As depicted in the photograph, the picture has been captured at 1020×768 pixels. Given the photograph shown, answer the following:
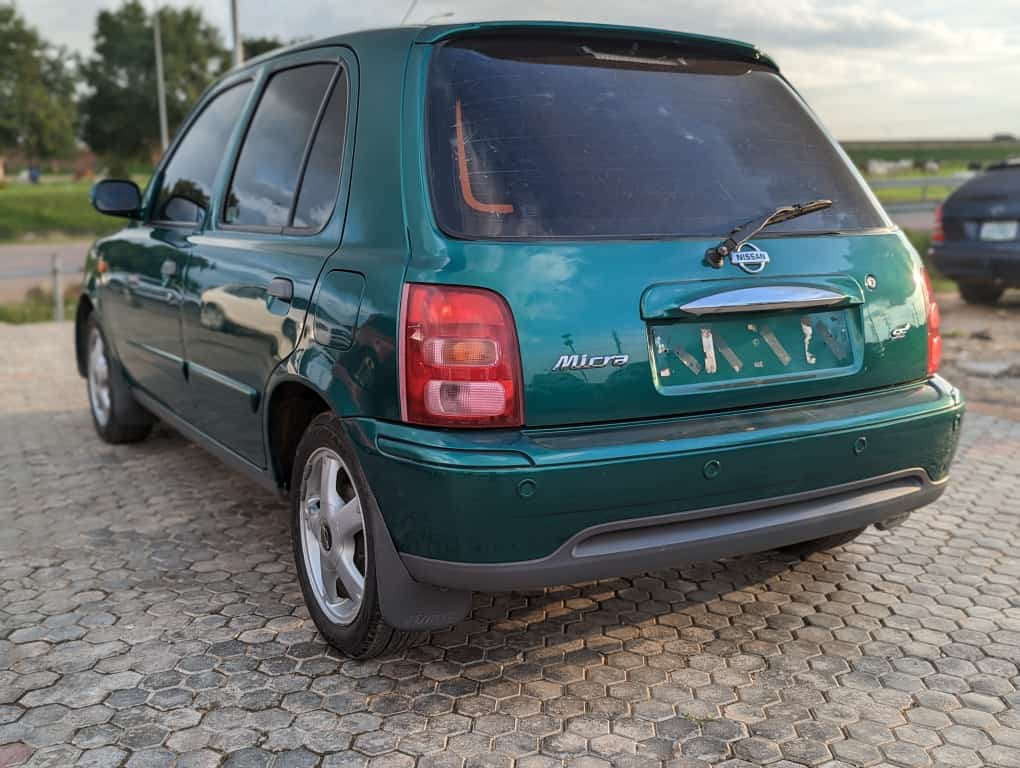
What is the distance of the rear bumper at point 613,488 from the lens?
2.79m

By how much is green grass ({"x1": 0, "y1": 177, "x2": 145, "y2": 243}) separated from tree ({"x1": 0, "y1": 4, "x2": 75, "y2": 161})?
17.3 feet

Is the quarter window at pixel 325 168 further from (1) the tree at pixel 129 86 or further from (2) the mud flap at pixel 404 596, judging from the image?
(1) the tree at pixel 129 86

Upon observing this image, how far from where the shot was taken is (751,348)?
3.09 m

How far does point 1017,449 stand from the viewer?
249 inches

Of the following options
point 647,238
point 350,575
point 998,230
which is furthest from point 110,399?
point 998,230

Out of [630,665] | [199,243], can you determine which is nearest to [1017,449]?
[630,665]

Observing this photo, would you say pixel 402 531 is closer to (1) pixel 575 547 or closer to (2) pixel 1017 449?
(1) pixel 575 547

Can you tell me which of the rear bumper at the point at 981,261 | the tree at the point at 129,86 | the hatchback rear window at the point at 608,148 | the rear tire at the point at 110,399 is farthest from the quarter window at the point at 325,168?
the tree at the point at 129,86

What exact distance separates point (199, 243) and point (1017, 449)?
15.4 feet

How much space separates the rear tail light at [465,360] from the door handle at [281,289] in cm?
78

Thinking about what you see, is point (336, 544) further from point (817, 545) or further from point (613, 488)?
point (817, 545)

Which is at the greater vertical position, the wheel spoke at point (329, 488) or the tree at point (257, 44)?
the tree at point (257, 44)

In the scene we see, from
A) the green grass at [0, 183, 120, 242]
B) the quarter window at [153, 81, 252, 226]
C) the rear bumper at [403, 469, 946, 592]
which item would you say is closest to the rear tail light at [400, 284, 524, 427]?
the rear bumper at [403, 469, 946, 592]

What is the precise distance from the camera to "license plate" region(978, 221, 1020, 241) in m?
11.2
